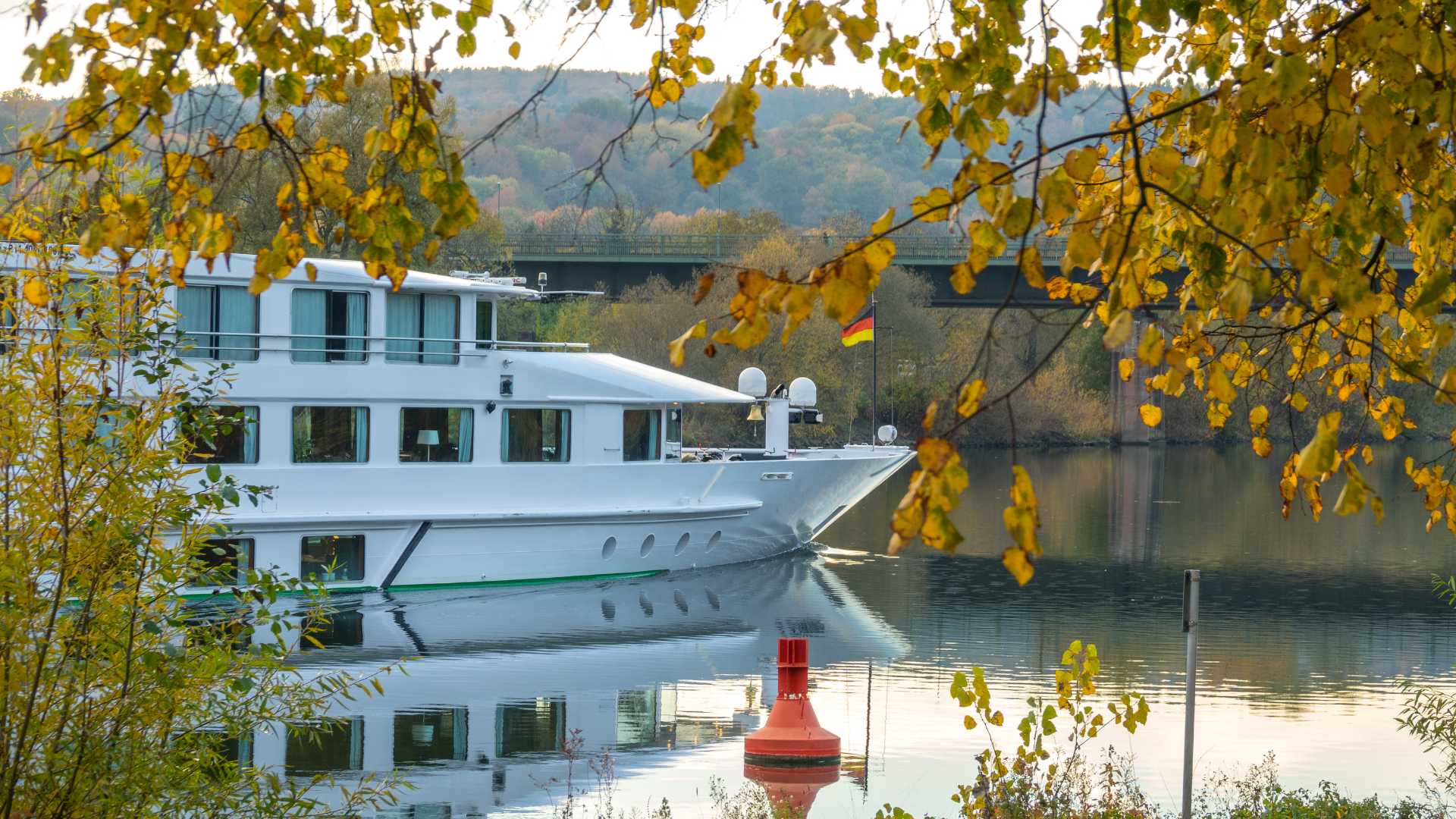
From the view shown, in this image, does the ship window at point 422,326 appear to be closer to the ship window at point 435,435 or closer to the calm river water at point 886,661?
the ship window at point 435,435

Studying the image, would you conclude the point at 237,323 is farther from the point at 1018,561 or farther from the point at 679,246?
the point at 679,246

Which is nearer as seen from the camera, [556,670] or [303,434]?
[556,670]

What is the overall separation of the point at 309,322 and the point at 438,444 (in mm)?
2275

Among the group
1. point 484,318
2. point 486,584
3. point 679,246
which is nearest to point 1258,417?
point 484,318

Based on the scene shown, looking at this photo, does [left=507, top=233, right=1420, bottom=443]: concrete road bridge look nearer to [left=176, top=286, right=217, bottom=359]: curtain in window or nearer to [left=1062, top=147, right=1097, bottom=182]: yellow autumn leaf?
[left=176, top=286, right=217, bottom=359]: curtain in window

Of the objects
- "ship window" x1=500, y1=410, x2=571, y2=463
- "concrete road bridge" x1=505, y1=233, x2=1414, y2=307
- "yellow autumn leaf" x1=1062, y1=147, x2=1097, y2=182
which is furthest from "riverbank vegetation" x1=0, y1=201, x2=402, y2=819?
"concrete road bridge" x1=505, y1=233, x2=1414, y2=307

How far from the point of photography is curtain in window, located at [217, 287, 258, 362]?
1984 cm

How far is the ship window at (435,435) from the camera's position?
828 inches

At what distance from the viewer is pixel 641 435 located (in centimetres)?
2248

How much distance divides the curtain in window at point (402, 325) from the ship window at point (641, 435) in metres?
2.97

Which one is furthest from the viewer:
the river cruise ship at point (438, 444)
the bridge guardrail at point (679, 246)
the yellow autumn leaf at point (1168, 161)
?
the bridge guardrail at point (679, 246)

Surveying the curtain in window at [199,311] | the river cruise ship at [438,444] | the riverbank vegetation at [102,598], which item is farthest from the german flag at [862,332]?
the riverbank vegetation at [102,598]

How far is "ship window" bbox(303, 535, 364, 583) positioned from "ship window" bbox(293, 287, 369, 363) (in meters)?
2.28

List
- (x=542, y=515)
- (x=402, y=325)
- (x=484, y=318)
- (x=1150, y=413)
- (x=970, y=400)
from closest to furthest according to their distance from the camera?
(x=970, y=400), (x=1150, y=413), (x=402, y=325), (x=542, y=515), (x=484, y=318)
